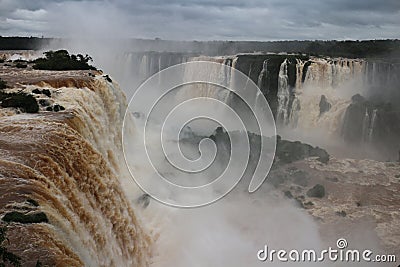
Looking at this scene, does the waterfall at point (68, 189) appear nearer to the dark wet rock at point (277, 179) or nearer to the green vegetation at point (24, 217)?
the green vegetation at point (24, 217)

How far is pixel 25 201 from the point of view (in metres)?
5.87

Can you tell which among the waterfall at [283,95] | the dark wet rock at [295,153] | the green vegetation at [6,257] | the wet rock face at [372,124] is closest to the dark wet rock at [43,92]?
the green vegetation at [6,257]

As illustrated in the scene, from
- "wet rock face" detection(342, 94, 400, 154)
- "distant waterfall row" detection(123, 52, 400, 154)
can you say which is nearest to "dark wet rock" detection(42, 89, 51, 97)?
"distant waterfall row" detection(123, 52, 400, 154)

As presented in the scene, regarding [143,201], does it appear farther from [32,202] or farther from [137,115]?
[137,115]

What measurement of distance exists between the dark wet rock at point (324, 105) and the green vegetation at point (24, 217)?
77.2 ft

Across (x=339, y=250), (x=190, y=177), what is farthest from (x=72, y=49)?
(x=339, y=250)

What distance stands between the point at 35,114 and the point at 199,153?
10021mm

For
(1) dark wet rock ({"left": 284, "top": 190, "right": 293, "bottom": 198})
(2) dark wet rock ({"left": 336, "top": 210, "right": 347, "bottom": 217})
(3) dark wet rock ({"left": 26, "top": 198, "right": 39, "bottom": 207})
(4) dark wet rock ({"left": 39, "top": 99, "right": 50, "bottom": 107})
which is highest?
(4) dark wet rock ({"left": 39, "top": 99, "right": 50, "bottom": 107})

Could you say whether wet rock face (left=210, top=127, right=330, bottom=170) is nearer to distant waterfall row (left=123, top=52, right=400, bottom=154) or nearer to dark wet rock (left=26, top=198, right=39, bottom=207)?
distant waterfall row (left=123, top=52, right=400, bottom=154)

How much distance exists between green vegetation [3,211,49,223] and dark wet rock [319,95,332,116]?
23.5 meters

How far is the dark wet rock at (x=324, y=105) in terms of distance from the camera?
26719 mm

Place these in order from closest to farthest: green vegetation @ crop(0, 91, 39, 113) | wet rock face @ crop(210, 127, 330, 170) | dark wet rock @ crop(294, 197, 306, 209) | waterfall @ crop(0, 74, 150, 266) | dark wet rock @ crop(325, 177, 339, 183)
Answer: waterfall @ crop(0, 74, 150, 266)
green vegetation @ crop(0, 91, 39, 113)
dark wet rock @ crop(294, 197, 306, 209)
dark wet rock @ crop(325, 177, 339, 183)
wet rock face @ crop(210, 127, 330, 170)

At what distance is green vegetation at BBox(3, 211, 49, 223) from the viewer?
17.9 feet

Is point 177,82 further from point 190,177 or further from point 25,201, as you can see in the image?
point 25,201
